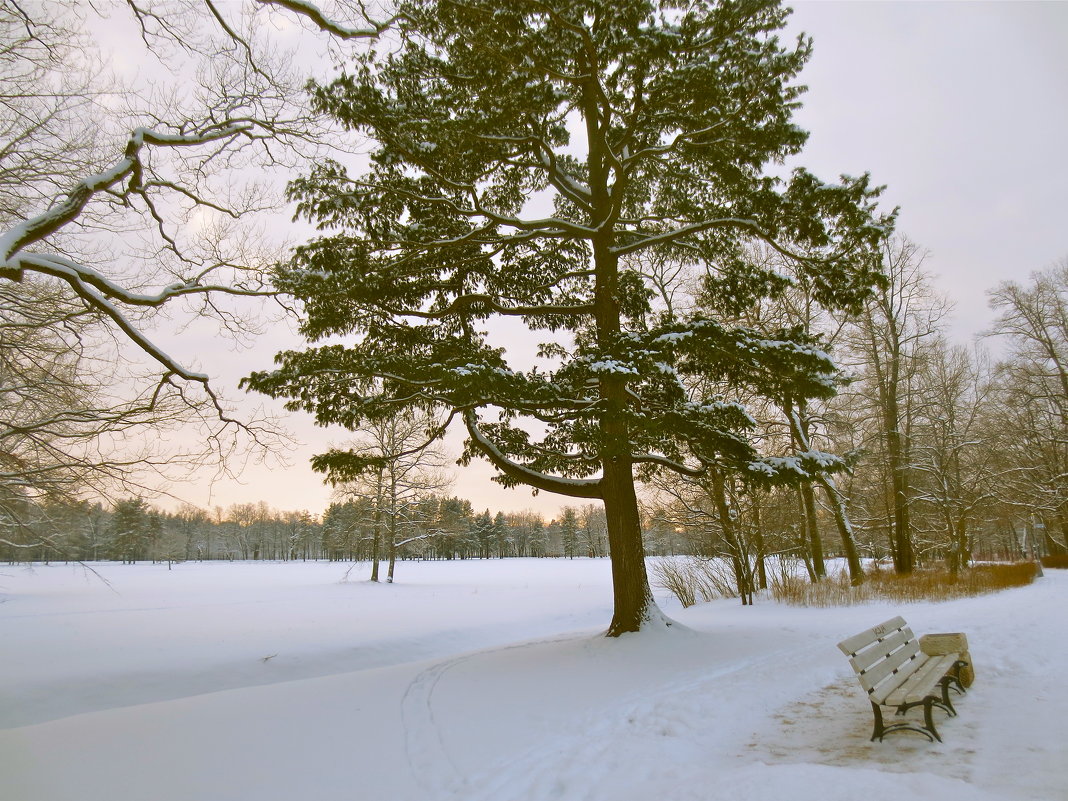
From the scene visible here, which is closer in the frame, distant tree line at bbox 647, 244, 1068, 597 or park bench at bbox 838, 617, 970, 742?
park bench at bbox 838, 617, 970, 742

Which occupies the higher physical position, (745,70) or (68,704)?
(745,70)

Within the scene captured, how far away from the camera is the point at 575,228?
9594mm

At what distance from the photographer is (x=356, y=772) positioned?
Result: 4.67 m

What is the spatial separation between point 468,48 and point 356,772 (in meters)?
9.10

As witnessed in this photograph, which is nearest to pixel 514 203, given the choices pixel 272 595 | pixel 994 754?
pixel 994 754

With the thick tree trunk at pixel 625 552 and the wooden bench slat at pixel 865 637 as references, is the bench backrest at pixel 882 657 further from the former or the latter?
the thick tree trunk at pixel 625 552

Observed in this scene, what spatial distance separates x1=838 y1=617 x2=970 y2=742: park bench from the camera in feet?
14.6

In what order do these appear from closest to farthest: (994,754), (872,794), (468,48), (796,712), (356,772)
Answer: (872,794) → (994,754) → (356,772) → (796,712) → (468,48)

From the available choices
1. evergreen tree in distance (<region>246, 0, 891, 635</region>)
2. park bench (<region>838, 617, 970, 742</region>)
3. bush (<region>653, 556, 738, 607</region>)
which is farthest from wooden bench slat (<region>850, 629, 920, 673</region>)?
bush (<region>653, 556, 738, 607</region>)

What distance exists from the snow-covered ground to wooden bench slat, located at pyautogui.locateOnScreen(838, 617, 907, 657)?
0.73m

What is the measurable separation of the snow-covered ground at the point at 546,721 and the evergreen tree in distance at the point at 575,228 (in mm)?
2589

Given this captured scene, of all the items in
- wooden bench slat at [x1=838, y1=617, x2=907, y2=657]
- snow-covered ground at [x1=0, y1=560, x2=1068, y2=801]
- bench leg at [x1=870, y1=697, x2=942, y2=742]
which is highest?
wooden bench slat at [x1=838, y1=617, x2=907, y2=657]

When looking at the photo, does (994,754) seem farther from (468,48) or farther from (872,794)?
(468,48)

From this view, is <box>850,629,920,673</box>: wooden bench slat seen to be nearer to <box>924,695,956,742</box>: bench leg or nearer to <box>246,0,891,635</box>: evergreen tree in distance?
<box>924,695,956,742</box>: bench leg
